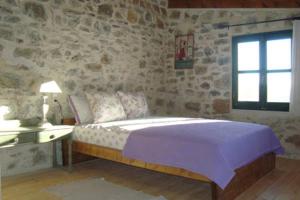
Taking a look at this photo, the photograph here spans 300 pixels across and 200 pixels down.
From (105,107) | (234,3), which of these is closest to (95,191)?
(105,107)

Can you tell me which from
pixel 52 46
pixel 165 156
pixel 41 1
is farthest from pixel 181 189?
pixel 41 1

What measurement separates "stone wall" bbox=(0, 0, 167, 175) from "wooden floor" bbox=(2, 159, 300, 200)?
1.26ft

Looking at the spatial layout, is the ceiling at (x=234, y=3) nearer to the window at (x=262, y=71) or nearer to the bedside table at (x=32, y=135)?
the window at (x=262, y=71)

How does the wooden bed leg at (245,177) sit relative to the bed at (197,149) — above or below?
below

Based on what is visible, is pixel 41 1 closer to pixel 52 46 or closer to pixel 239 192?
pixel 52 46

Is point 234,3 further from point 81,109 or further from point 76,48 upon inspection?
point 81,109

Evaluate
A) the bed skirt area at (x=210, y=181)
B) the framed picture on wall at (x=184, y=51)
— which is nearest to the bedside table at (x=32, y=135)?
the bed skirt area at (x=210, y=181)

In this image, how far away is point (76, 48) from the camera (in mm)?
4066

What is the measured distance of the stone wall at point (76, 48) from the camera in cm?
341

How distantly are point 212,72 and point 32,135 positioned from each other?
10.6 ft

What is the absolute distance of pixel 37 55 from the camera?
3.63m

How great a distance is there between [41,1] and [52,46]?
575 millimetres

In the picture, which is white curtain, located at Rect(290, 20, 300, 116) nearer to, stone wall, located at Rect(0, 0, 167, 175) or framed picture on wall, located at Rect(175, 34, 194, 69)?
framed picture on wall, located at Rect(175, 34, 194, 69)

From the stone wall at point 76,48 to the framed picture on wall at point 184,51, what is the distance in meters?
0.32
